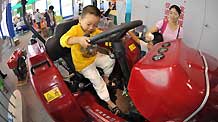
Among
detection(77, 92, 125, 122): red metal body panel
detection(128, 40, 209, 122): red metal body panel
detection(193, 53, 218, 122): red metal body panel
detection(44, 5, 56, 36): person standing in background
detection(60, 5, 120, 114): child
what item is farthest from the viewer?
detection(44, 5, 56, 36): person standing in background

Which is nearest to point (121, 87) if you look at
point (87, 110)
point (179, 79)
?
point (87, 110)

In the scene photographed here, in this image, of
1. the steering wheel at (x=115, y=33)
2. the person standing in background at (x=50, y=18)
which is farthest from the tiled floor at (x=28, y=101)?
the person standing in background at (x=50, y=18)

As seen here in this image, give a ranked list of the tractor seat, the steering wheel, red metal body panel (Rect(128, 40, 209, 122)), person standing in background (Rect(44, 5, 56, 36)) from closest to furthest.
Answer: red metal body panel (Rect(128, 40, 209, 122)), the steering wheel, the tractor seat, person standing in background (Rect(44, 5, 56, 36))

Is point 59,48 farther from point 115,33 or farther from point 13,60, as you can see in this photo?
point 13,60

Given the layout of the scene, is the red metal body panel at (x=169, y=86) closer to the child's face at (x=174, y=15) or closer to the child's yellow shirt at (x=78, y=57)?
the child's yellow shirt at (x=78, y=57)

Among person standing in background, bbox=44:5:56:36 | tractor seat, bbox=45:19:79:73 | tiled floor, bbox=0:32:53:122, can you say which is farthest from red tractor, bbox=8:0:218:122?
person standing in background, bbox=44:5:56:36

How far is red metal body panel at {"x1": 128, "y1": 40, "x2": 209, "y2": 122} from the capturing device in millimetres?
1095

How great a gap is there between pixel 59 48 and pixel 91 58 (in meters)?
0.25

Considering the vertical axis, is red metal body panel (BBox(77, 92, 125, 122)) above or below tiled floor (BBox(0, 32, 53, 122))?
above

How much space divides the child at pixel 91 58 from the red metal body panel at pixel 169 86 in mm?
652

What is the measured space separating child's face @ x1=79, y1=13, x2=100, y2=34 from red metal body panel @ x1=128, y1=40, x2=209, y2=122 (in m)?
0.63

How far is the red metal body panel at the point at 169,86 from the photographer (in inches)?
43.1

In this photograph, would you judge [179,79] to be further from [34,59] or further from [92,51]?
[34,59]

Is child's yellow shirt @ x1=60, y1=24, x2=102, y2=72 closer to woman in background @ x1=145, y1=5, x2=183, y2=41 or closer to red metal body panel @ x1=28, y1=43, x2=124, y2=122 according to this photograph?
red metal body panel @ x1=28, y1=43, x2=124, y2=122
